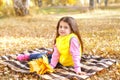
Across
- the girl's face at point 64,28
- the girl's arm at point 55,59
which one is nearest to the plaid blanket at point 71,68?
the girl's arm at point 55,59

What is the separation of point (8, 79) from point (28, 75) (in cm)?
37

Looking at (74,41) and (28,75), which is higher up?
(74,41)

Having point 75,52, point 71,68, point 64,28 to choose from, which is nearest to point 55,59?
point 71,68

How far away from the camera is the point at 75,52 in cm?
612

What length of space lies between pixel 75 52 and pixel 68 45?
0.24 meters

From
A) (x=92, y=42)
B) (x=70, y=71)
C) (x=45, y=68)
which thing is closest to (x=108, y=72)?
(x=70, y=71)

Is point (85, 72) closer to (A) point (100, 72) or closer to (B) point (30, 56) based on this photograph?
(A) point (100, 72)

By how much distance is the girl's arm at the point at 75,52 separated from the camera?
605 cm

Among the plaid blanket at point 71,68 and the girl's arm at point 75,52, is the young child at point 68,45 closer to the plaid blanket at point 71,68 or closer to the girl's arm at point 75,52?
the girl's arm at point 75,52

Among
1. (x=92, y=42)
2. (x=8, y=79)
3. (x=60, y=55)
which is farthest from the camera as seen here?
(x=92, y=42)

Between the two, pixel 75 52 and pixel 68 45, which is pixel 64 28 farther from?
pixel 75 52

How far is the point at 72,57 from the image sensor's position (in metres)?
6.18

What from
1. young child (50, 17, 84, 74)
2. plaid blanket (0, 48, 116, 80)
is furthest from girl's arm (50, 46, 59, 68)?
plaid blanket (0, 48, 116, 80)

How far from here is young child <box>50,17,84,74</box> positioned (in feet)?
20.1
